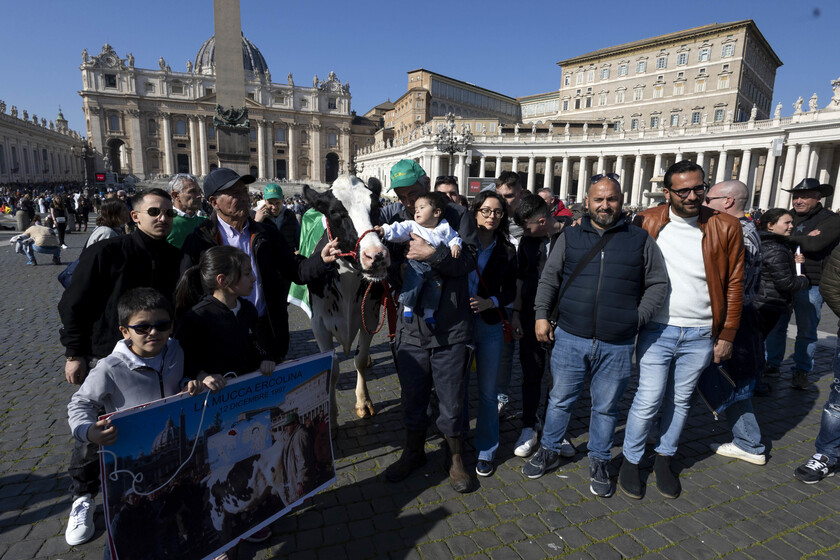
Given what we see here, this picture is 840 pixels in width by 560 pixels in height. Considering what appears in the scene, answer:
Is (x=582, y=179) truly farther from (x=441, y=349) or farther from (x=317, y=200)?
(x=441, y=349)

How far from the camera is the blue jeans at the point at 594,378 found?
129 inches

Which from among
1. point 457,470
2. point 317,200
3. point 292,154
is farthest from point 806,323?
point 292,154

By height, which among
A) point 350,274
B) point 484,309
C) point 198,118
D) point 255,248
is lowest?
point 484,309

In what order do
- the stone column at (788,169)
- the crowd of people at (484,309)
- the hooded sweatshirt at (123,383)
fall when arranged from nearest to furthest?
the hooded sweatshirt at (123,383)
the crowd of people at (484,309)
the stone column at (788,169)

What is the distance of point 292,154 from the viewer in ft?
290

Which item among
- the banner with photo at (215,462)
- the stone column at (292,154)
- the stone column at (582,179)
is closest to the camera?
the banner with photo at (215,462)

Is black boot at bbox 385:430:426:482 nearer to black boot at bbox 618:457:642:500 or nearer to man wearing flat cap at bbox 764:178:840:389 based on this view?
black boot at bbox 618:457:642:500

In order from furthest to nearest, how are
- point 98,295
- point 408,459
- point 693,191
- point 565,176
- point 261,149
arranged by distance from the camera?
1. point 261,149
2. point 565,176
3. point 408,459
4. point 693,191
5. point 98,295

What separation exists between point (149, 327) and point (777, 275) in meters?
6.11

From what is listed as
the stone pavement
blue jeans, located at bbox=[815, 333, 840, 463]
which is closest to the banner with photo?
the stone pavement

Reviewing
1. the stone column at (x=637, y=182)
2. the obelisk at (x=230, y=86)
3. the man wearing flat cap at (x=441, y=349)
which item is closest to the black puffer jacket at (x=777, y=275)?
the man wearing flat cap at (x=441, y=349)

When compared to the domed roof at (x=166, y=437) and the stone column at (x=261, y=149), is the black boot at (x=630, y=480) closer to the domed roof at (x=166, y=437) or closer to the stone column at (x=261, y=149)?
the domed roof at (x=166, y=437)

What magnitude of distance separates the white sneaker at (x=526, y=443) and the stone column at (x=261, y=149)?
8858 centimetres

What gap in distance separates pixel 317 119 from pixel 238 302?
9528 cm
